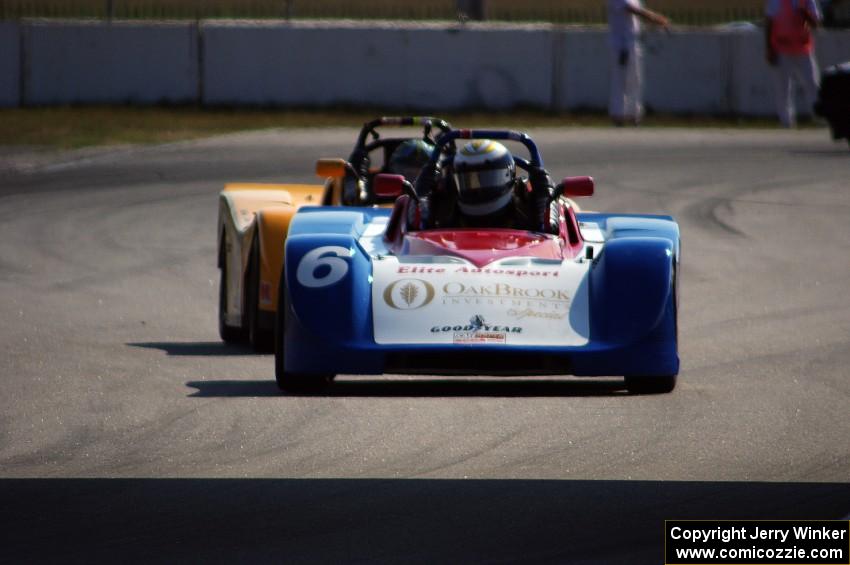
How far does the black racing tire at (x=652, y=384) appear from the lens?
846 cm

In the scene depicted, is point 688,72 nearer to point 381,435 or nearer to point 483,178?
point 483,178

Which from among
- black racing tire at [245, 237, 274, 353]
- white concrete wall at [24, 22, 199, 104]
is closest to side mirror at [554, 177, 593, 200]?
black racing tire at [245, 237, 274, 353]

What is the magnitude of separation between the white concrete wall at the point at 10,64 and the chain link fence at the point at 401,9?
670cm

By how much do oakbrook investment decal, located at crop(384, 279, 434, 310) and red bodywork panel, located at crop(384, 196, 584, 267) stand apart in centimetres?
51

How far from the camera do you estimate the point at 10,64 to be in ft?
82.2

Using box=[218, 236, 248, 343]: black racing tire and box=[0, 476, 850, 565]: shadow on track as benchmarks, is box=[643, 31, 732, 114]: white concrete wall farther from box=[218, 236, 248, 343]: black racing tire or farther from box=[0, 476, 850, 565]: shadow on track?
box=[0, 476, 850, 565]: shadow on track

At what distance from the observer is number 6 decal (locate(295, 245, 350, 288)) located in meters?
8.43

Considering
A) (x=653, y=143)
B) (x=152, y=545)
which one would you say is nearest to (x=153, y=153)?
(x=653, y=143)

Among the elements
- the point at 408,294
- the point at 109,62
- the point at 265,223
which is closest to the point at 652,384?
the point at 408,294

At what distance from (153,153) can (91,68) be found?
11.9ft

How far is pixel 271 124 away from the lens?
24.7 meters

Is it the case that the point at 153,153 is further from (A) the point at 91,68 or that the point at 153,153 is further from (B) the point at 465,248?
(B) the point at 465,248

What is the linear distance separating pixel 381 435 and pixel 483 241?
142 centimetres

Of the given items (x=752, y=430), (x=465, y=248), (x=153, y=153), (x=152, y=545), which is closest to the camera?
(x=152, y=545)
